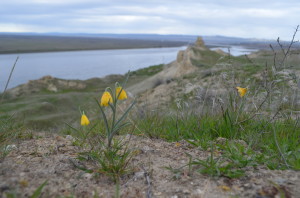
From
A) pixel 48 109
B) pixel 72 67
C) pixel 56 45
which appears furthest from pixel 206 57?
pixel 56 45

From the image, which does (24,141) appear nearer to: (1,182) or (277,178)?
(1,182)

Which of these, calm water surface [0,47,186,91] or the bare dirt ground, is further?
calm water surface [0,47,186,91]

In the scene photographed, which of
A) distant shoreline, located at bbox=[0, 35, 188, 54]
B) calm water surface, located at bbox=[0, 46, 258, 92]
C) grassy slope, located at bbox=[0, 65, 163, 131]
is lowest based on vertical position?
calm water surface, located at bbox=[0, 46, 258, 92]

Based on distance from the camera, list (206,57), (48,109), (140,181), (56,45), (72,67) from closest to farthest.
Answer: (140,181)
(48,109)
(206,57)
(72,67)
(56,45)

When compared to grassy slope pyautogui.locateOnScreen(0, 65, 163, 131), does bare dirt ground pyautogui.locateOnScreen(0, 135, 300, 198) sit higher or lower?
higher

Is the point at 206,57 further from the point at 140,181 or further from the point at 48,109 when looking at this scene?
the point at 140,181

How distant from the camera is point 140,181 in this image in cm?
236

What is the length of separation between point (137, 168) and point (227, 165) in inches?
27.2

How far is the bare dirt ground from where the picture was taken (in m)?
2.08

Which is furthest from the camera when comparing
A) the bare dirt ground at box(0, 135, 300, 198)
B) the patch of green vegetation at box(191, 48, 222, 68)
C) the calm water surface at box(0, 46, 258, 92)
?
the calm water surface at box(0, 46, 258, 92)

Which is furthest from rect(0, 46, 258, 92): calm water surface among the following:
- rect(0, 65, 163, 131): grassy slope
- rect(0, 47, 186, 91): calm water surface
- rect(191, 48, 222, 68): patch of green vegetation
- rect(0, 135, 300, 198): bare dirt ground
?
rect(0, 135, 300, 198): bare dirt ground

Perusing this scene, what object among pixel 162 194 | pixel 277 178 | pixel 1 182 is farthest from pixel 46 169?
pixel 277 178

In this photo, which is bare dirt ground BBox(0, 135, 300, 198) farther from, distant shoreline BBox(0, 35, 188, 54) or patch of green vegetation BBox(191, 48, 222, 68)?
distant shoreline BBox(0, 35, 188, 54)

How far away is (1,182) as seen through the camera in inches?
80.4
